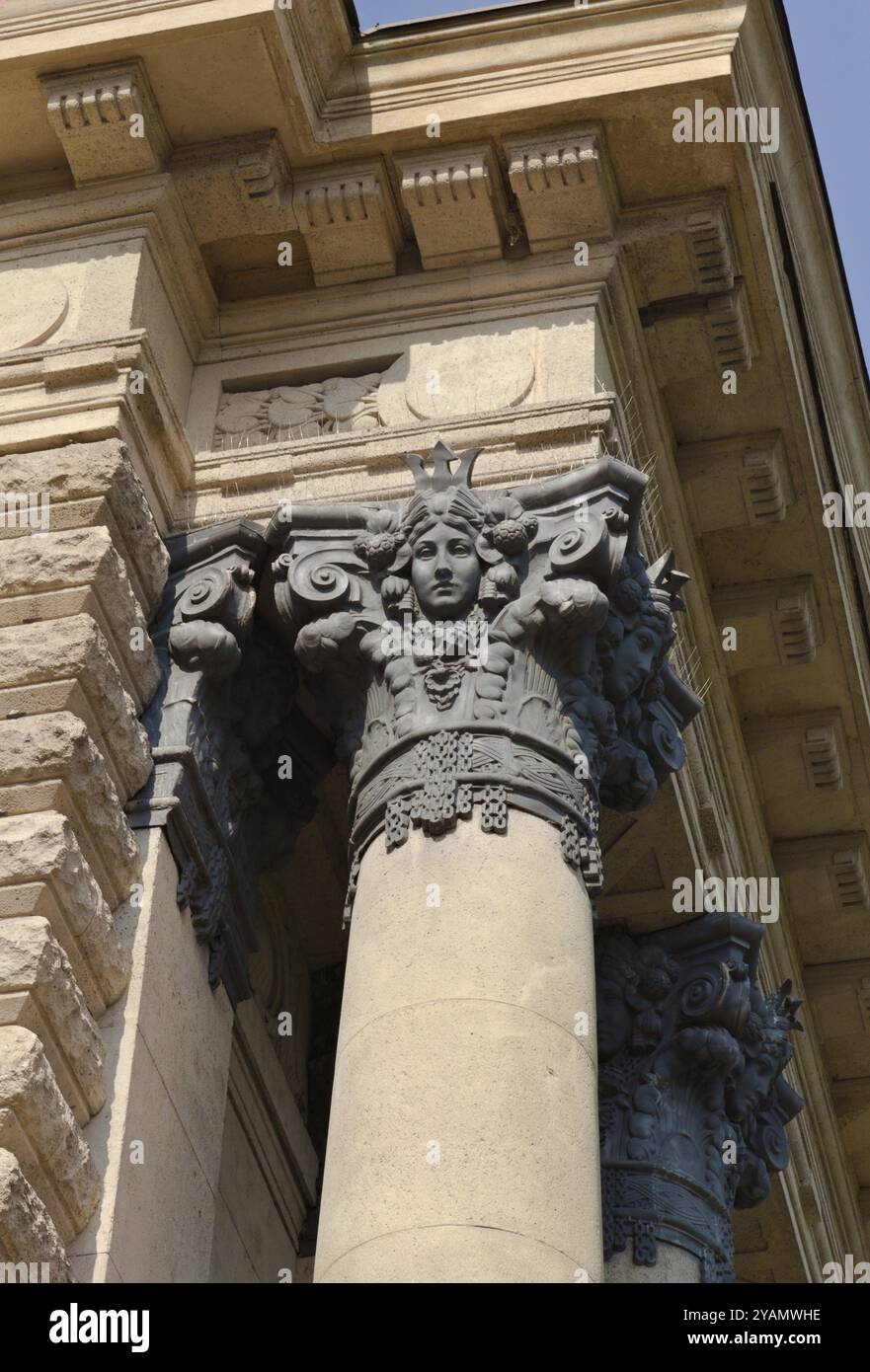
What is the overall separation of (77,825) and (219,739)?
1614mm

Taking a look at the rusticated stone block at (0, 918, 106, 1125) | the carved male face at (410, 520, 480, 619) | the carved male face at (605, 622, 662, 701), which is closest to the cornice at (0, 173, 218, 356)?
the carved male face at (410, 520, 480, 619)

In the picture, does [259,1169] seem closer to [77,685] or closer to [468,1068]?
[77,685]

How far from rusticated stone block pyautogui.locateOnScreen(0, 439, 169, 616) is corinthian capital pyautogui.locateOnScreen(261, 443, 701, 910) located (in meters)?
0.70

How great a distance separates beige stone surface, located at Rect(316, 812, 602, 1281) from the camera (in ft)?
32.0

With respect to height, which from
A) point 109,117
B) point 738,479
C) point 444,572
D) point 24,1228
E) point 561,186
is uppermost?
point 109,117

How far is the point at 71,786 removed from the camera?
35.8 ft

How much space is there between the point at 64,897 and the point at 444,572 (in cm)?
268

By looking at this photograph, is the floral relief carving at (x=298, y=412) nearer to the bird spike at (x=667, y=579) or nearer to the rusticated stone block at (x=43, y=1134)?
the bird spike at (x=667, y=579)

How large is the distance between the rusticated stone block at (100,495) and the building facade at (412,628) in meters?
0.04

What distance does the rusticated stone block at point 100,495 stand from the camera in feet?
40.0

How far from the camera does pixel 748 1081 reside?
1477cm

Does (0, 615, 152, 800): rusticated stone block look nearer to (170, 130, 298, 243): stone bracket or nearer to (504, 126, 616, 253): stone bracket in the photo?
(170, 130, 298, 243): stone bracket

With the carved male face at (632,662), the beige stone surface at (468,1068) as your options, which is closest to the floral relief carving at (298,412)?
the carved male face at (632,662)

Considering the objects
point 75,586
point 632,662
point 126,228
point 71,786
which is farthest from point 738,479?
point 71,786
